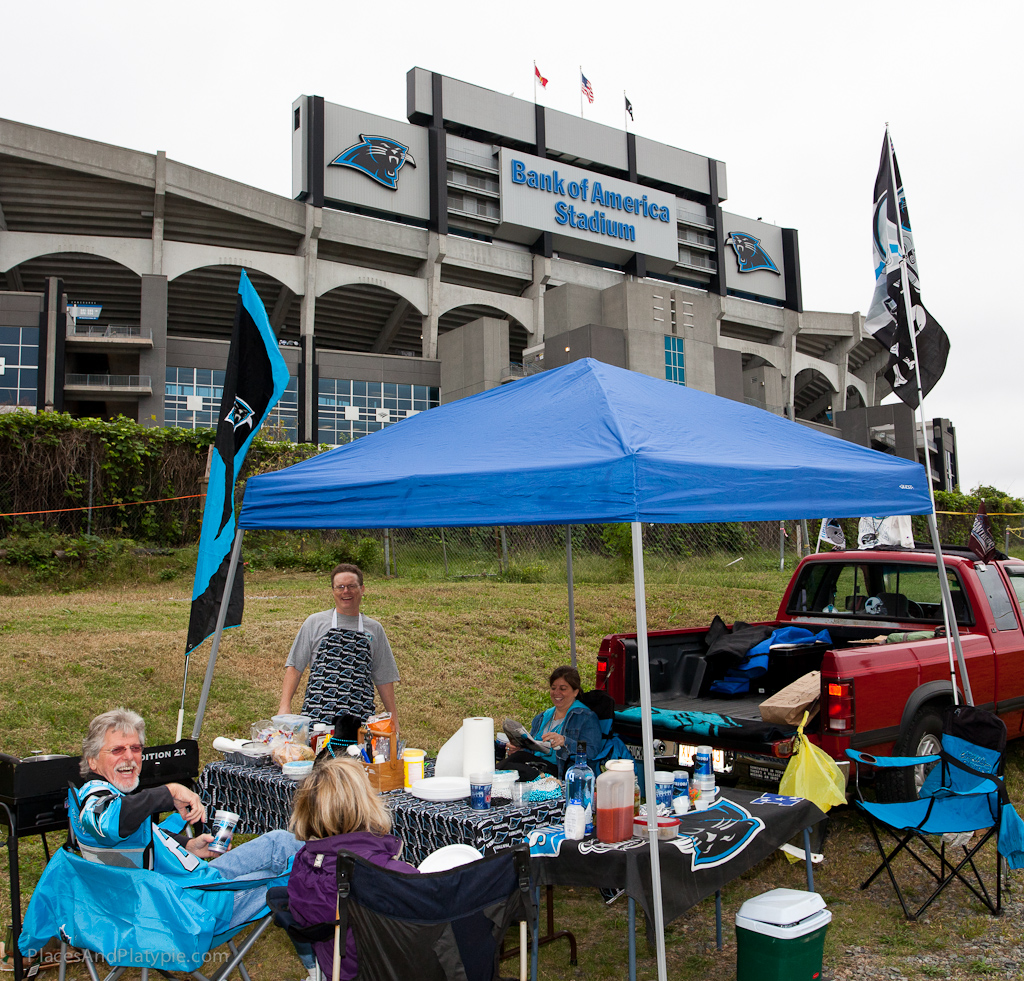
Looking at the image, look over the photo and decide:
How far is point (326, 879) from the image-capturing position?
8.87 feet

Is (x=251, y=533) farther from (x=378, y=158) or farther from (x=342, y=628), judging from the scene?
(x=378, y=158)

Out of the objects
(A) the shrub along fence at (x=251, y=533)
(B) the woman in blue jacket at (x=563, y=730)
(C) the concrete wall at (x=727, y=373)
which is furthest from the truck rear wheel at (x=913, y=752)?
(C) the concrete wall at (x=727, y=373)

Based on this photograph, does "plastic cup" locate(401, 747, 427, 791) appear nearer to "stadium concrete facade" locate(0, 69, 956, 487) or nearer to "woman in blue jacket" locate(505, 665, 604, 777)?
"woman in blue jacket" locate(505, 665, 604, 777)

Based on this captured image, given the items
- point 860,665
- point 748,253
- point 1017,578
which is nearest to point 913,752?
point 860,665

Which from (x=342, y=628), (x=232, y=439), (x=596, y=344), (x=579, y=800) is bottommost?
(x=579, y=800)

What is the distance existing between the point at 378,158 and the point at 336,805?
49355 millimetres

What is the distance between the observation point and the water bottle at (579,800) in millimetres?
3297

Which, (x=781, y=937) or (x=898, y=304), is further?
(x=898, y=304)

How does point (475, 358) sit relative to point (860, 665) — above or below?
above

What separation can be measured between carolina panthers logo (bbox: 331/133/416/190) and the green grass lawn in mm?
34425

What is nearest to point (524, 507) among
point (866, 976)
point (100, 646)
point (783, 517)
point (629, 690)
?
point (783, 517)

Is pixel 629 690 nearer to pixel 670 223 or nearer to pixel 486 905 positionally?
pixel 486 905

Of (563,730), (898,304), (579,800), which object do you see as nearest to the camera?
(579,800)

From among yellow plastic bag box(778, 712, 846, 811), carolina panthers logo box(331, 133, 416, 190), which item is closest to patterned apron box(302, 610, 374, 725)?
yellow plastic bag box(778, 712, 846, 811)
